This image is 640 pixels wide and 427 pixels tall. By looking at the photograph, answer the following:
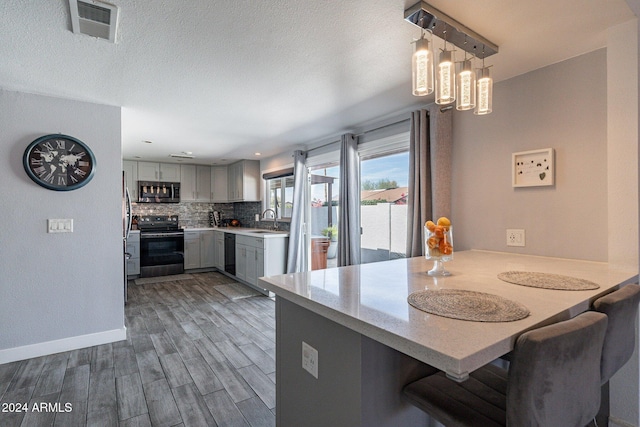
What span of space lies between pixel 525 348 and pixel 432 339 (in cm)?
23

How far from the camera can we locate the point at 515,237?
229 centimetres

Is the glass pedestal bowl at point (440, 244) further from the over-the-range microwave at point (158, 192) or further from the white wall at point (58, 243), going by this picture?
the over-the-range microwave at point (158, 192)

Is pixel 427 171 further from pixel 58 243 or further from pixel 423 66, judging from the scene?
pixel 58 243

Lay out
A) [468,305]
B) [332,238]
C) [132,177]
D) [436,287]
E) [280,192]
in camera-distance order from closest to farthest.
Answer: [468,305]
[436,287]
[332,238]
[280,192]
[132,177]

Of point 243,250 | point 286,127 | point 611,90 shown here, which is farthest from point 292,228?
point 611,90

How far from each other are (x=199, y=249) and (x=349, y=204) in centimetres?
380

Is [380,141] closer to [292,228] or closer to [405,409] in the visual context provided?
[292,228]

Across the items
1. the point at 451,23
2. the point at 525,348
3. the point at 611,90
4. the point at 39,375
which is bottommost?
the point at 39,375

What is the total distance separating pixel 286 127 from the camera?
3723mm

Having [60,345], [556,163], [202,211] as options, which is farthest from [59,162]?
[202,211]

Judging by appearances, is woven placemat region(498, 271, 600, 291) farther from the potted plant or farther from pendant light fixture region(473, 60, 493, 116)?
the potted plant

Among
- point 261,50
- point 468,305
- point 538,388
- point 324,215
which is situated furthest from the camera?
point 324,215

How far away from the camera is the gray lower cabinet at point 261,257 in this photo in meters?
4.53

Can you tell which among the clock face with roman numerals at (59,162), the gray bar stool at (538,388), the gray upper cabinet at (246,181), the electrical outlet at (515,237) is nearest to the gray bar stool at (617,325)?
the gray bar stool at (538,388)
